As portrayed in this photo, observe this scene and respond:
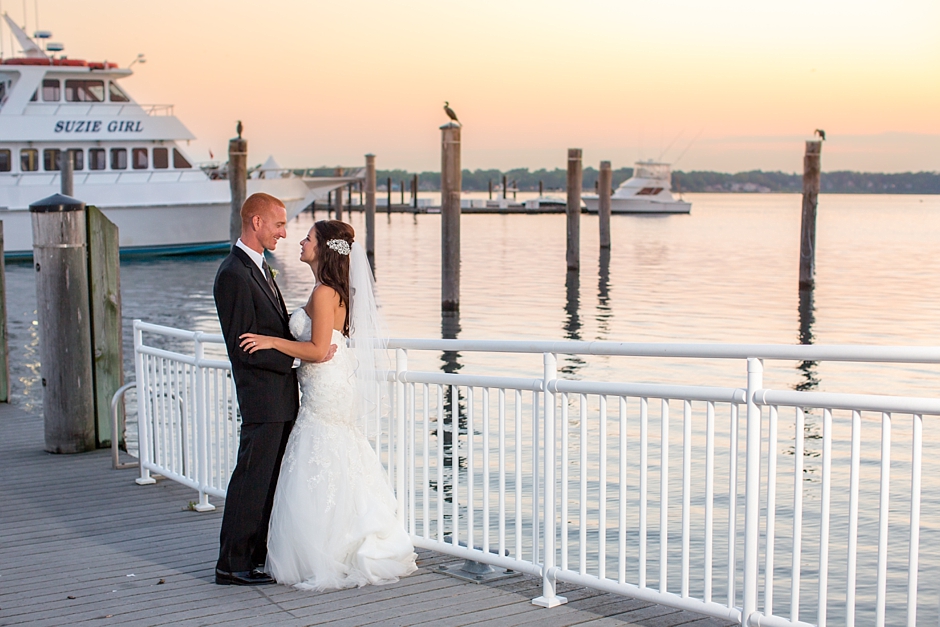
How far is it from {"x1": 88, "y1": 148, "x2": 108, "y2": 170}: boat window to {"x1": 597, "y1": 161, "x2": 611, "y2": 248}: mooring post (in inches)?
655

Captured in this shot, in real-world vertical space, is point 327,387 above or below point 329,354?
below

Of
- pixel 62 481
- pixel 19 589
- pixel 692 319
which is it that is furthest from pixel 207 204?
pixel 19 589

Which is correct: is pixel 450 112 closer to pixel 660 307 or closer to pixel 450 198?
pixel 450 198

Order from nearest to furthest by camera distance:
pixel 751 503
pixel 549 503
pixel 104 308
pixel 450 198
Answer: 1. pixel 751 503
2. pixel 549 503
3. pixel 104 308
4. pixel 450 198

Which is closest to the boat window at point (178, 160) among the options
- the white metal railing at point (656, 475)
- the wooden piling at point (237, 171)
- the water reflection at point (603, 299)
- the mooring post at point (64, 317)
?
the wooden piling at point (237, 171)

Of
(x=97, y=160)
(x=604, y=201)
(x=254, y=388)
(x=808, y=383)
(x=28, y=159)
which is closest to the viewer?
(x=254, y=388)

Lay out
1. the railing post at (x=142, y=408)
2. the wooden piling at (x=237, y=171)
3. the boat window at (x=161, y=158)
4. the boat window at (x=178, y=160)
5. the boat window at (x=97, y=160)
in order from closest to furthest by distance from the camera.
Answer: the railing post at (x=142, y=408) < the wooden piling at (x=237, y=171) < the boat window at (x=97, y=160) < the boat window at (x=161, y=158) < the boat window at (x=178, y=160)

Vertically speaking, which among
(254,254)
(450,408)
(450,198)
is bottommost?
(450,408)

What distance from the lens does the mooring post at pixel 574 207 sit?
28781 millimetres

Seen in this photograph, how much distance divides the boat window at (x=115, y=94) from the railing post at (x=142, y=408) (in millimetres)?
30124

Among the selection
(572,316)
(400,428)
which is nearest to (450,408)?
(400,428)

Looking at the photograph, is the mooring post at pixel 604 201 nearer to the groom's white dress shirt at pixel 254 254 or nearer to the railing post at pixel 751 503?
the groom's white dress shirt at pixel 254 254

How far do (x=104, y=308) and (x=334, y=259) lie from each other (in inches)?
135

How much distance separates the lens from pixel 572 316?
20703 mm
